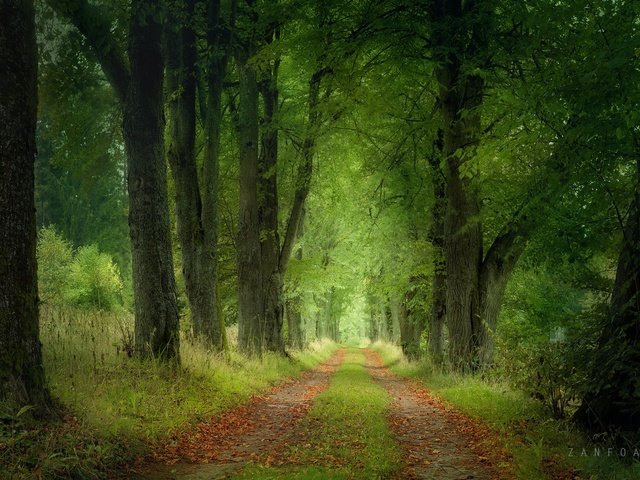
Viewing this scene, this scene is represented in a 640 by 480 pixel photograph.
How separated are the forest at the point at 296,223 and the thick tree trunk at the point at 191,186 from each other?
52 mm

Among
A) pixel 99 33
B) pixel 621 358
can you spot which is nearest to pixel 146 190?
pixel 99 33

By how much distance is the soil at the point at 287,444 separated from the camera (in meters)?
5.59

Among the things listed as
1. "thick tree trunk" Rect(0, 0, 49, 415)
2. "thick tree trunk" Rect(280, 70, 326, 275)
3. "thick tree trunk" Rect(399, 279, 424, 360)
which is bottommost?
"thick tree trunk" Rect(399, 279, 424, 360)

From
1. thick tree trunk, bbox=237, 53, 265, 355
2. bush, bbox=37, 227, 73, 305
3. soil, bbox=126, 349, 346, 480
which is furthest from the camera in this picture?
bush, bbox=37, 227, 73, 305

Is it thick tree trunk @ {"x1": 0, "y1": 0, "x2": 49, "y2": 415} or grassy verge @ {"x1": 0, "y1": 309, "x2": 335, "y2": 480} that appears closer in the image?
grassy verge @ {"x1": 0, "y1": 309, "x2": 335, "y2": 480}

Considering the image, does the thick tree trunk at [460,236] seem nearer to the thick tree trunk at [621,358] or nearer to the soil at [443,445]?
the soil at [443,445]

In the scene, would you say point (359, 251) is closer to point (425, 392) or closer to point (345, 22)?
point (425, 392)

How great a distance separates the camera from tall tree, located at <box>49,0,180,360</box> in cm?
900

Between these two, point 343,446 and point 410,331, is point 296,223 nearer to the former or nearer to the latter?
point 410,331

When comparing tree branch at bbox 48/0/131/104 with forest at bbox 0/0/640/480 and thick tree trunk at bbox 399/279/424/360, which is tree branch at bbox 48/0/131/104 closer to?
forest at bbox 0/0/640/480

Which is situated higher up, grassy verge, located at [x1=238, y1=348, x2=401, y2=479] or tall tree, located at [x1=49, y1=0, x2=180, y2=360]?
tall tree, located at [x1=49, y1=0, x2=180, y2=360]

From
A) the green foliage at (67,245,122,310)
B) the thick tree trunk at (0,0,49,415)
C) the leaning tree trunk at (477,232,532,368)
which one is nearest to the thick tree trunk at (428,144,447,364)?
the leaning tree trunk at (477,232,532,368)

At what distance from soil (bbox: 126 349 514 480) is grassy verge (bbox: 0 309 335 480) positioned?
0.32m

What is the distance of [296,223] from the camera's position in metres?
18.1
